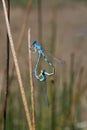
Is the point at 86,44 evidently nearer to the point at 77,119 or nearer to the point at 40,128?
the point at 77,119

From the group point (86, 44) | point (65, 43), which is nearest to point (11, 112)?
point (86, 44)

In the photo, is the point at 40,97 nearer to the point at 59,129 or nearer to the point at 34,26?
the point at 59,129

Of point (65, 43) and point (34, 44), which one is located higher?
point (34, 44)

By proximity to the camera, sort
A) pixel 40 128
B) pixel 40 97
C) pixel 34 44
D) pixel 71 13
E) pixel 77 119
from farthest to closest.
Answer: pixel 71 13 → pixel 77 119 → pixel 40 97 → pixel 40 128 → pixel 34 44

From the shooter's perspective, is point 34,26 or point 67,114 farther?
point 34,26

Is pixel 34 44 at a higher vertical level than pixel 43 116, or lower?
higher

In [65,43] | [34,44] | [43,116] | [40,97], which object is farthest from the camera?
[65,43]

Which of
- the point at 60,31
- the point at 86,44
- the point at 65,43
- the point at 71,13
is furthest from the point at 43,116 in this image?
the point at 71,13
